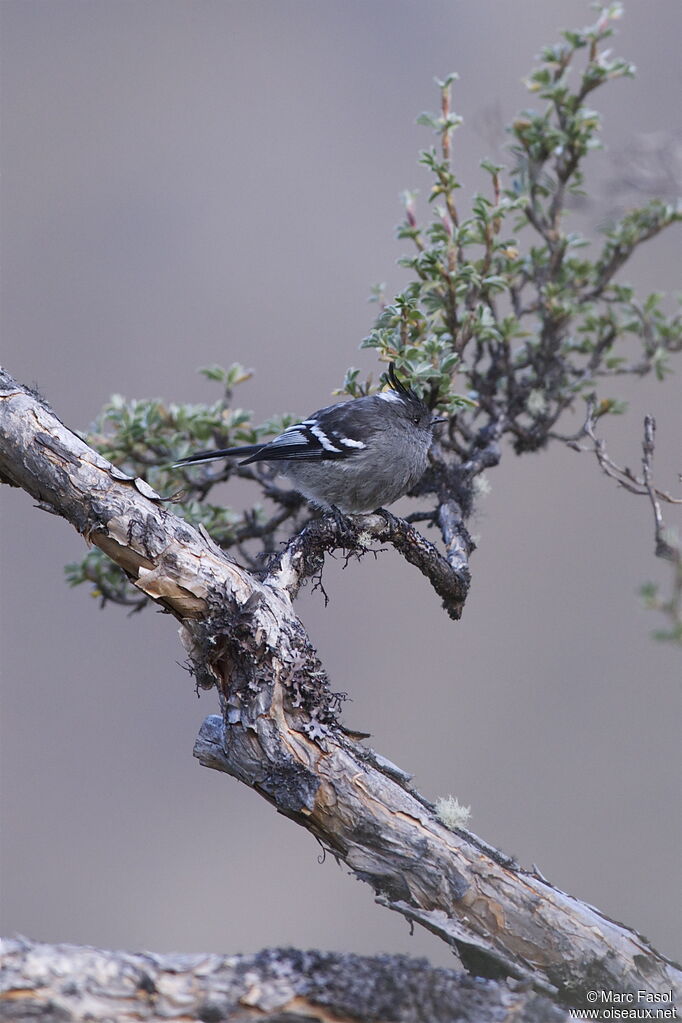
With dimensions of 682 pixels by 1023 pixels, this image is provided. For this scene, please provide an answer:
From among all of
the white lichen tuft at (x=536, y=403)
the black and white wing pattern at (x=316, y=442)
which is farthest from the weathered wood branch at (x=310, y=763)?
the white lichen tuft at (x=536, y=403)


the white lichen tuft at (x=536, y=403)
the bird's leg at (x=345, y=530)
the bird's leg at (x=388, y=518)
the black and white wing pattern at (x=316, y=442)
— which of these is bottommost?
the bird's leg at (x=345, y=530)

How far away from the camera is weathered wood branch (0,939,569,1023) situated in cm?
142

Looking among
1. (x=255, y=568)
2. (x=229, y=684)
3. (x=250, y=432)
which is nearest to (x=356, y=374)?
(x=250, y=432)

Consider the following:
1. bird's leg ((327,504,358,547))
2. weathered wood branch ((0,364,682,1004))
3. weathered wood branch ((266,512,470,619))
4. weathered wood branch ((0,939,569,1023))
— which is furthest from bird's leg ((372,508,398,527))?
weathered wood branch ((0,939,569,1023))

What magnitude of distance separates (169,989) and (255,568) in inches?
40.7

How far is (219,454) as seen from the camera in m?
2.48

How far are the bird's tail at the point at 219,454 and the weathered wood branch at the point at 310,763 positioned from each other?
0.57 meters

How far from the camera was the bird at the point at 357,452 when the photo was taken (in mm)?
2420

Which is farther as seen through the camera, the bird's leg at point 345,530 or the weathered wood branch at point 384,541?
the bird's leg at point 345,530

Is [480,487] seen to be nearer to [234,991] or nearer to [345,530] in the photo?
[345,530]

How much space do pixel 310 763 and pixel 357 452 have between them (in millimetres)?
892

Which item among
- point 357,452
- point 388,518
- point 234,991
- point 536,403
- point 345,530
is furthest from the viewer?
point 536,403

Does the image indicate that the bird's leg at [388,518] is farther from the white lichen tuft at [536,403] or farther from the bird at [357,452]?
the white lichen tuft at [536,403]

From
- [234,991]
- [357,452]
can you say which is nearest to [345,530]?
[357,452]
